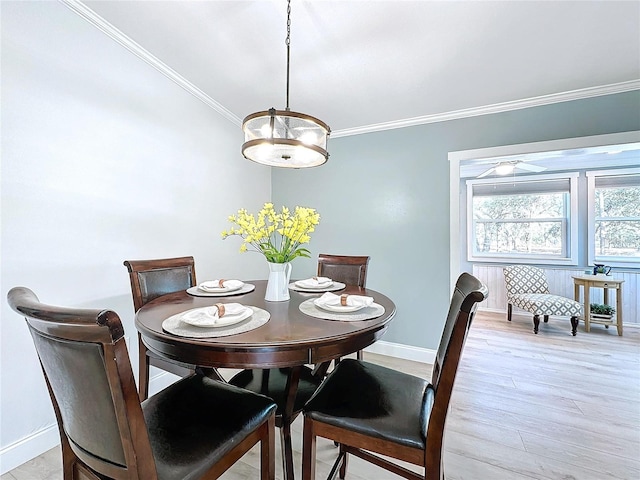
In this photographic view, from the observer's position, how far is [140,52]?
2023 millimetres

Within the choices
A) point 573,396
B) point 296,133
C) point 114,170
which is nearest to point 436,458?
point 296,133

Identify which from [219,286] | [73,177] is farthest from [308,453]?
[73,177]

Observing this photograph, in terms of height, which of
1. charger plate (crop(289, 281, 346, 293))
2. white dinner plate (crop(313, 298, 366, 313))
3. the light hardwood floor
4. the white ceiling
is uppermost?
the white ceiling

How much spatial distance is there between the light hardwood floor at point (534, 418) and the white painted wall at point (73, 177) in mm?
554

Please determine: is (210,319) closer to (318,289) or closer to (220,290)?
(220,290)

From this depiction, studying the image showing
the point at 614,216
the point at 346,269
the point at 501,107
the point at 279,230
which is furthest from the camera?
the point at 614,216

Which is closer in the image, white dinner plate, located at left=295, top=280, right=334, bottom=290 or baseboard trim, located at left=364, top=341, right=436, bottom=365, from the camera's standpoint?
white dinner plate, located at left=295, top=280, right=334, bottom=290

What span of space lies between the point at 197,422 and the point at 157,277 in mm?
1121

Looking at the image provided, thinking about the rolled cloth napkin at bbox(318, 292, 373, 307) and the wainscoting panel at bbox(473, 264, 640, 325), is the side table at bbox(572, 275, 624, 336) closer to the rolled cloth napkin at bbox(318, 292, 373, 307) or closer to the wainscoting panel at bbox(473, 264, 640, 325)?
the wainscoting panel at bbox(473, 264, 640, 325)

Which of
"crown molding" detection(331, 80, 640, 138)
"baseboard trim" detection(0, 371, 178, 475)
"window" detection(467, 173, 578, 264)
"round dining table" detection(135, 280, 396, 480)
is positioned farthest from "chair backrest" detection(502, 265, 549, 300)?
"baseboard trim" detection(0, 371, 178, 475)

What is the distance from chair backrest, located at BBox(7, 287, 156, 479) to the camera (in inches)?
24.5

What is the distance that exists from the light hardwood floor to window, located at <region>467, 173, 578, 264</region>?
5.27 ft

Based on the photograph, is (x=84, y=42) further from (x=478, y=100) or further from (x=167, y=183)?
(x=478, y=100)

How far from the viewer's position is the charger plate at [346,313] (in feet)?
4.06
